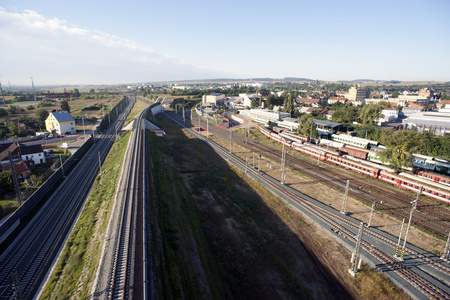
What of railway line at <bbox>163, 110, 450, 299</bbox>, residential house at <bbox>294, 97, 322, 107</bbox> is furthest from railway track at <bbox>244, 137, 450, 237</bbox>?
residential house at <bbox>294, 97, 322, 107</bbox>

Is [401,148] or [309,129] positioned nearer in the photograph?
[401,148]

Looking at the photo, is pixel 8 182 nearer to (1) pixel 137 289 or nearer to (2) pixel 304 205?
(1) pixel 137 289

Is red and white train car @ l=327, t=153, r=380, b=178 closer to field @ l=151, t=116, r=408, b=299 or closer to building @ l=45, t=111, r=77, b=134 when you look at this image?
field @ l=151, t=116, r=408, b=299

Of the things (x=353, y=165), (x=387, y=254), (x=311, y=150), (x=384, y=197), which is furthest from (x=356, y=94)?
(x=387, y=254)

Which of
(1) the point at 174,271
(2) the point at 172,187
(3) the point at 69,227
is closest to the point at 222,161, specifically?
(2) the point at 172,187

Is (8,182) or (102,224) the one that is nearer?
(102,224)

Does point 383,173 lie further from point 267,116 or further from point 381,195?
point 267,116
